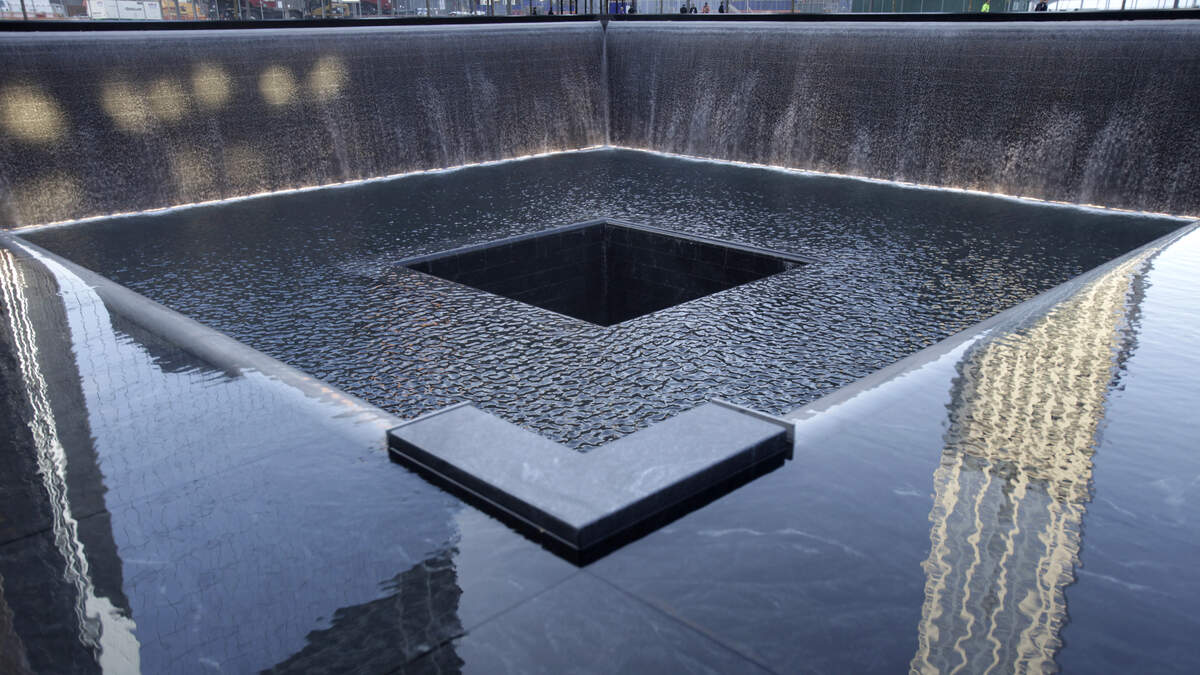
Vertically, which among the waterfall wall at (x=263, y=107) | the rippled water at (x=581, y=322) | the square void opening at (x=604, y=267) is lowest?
the square void opening at (x=604, y=267)

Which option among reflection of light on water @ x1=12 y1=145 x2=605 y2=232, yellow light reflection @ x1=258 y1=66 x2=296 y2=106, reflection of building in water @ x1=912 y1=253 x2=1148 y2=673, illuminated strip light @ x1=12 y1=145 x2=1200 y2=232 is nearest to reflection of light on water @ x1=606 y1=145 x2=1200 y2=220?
illuminated strip light @ x1=12 y1=145 x2=1200 y2=232

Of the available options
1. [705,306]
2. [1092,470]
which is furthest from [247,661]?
[705,306]

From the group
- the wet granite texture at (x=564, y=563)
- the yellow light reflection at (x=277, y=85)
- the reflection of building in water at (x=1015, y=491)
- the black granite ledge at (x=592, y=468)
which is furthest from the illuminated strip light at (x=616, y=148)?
the black granite ledge at (x=592, y=468)

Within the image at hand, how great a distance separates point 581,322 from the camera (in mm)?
4461

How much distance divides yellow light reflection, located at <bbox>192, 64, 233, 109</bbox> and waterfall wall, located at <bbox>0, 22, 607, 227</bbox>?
0.5 inches

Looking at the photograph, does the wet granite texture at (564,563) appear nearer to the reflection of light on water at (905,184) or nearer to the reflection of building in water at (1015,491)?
the reflection of building in water at (1015,491)

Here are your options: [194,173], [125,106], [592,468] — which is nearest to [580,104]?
[194,173]

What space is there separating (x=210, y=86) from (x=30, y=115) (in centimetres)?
144

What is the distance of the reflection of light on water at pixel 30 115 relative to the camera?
22.3 ft

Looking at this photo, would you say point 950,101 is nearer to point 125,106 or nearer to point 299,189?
point 299,189

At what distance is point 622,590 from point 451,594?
399 mm

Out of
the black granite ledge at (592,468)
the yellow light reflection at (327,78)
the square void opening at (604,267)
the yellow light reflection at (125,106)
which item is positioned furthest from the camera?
the yellow light reflection at (327,78)

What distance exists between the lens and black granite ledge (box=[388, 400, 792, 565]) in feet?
7.50

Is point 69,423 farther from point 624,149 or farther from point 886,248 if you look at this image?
point 624,149
